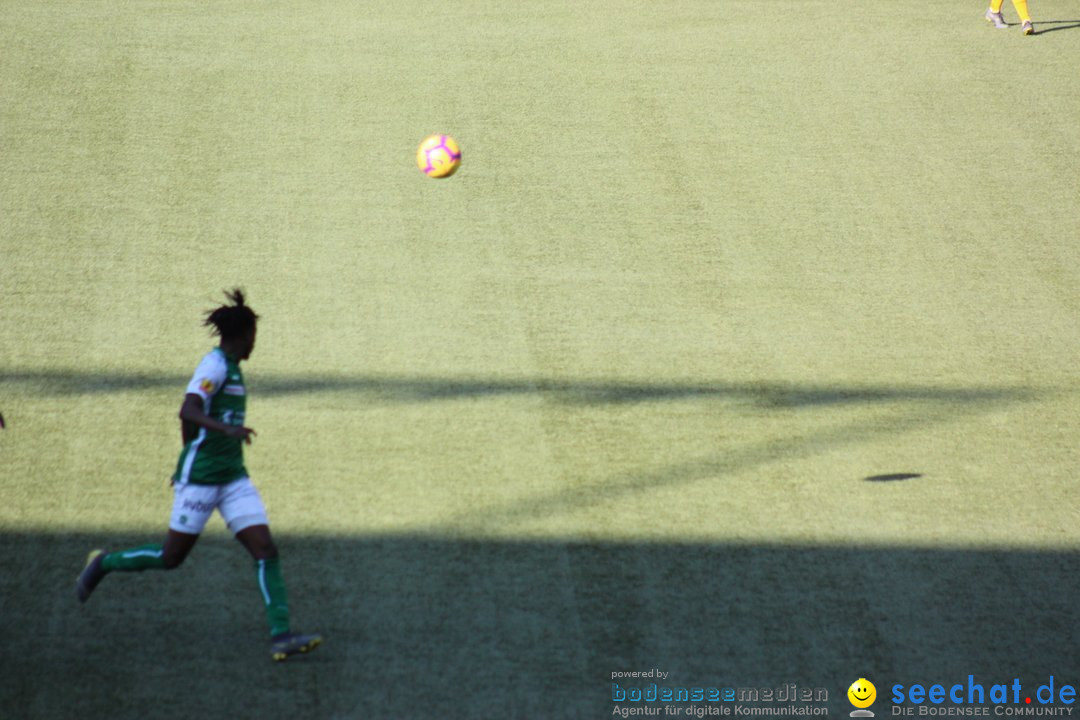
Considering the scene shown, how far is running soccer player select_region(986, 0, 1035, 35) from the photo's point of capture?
42.2 feet

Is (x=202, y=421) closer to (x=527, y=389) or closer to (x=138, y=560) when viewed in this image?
(x=138, y=560)

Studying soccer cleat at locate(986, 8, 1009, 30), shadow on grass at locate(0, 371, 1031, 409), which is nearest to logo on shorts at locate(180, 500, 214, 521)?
shadow on grass at locate(0, 371, 1031, 409)

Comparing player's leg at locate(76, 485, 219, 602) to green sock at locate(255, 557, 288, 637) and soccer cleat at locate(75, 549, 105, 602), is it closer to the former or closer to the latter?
soccer cleat at locate(75, 549, 105, 602)

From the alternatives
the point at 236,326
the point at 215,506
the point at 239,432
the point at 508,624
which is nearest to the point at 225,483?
the point at 215,506

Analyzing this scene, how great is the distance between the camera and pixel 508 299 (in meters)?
8.70

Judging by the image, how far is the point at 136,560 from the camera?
17.9ft

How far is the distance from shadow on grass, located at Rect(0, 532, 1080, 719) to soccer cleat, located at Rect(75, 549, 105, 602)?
310mm

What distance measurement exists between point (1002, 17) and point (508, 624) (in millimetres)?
11044

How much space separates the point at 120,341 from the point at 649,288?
4.24 m

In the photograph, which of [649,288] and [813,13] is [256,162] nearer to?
[649,288]

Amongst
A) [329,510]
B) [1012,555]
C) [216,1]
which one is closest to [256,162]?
[216,1]
